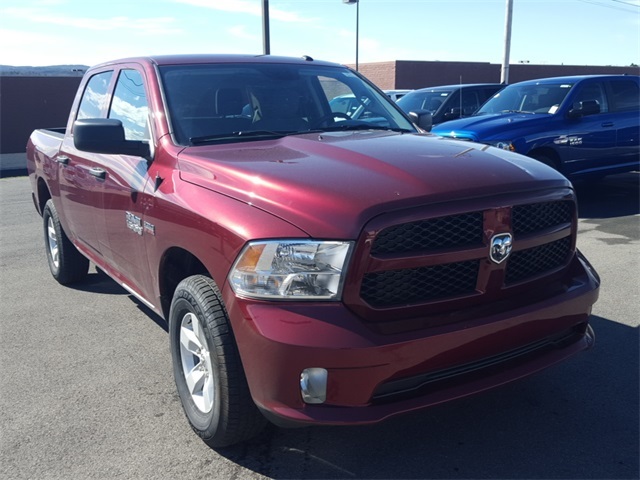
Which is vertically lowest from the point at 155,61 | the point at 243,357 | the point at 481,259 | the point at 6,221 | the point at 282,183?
the point at 6,221

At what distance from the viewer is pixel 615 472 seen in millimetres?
2869

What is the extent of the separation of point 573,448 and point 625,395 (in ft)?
2.26

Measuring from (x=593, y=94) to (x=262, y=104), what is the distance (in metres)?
7.13

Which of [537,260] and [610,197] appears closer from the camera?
[537,260]

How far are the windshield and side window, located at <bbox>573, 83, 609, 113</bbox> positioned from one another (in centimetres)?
19

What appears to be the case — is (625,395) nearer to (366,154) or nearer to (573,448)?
(573,448)

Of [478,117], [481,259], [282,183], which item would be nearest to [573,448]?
[481,259]

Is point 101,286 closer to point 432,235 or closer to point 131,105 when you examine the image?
point 131,105

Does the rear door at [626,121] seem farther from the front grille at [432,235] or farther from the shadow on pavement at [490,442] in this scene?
the front grille at [432,235]

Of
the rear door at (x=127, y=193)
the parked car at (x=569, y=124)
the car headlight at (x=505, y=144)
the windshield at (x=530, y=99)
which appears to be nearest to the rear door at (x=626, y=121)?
the parked car at (x=569, y=124)

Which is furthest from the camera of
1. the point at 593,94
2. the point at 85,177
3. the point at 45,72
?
the point at 45,72

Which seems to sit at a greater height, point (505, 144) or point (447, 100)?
point (447, 100)

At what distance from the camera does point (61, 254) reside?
228 inches

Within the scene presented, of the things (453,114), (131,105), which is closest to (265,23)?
(453,114)
